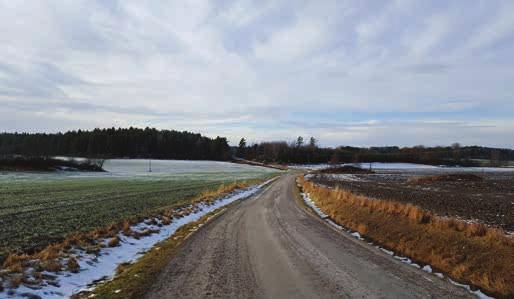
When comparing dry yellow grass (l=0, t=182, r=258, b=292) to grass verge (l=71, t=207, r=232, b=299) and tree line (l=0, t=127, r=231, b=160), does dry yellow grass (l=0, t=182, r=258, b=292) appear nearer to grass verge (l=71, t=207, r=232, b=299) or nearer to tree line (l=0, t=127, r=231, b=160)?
grass verge (l=71, t=207, r=232, b=299)

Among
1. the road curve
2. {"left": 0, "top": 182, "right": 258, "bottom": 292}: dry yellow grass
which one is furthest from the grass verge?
{"left": 0, "top": 182, "right": 258, "bottom": 292}: dry yellow grass

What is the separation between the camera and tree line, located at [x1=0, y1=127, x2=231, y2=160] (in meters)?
157

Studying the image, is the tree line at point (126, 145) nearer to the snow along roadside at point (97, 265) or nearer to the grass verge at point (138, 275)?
the snow along roadside at point (97, 265)

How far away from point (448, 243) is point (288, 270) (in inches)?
211

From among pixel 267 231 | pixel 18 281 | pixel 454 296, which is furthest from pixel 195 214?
pixel 454 296

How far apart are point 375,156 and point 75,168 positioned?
422 ft

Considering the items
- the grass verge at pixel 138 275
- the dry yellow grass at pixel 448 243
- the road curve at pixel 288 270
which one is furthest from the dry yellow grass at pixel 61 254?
the dry yellow grass at pixel 448 243

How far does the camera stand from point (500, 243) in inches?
423

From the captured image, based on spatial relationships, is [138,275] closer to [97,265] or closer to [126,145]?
[97,265]

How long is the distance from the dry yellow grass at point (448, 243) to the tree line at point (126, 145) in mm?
146331

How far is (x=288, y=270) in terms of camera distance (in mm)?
9672

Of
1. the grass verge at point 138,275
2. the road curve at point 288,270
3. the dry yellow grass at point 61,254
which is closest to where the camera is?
the grass verge at point 138,275

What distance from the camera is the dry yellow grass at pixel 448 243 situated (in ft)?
30.3

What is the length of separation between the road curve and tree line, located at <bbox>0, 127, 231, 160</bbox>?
146853 millimetres
